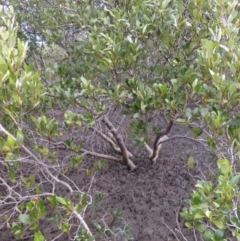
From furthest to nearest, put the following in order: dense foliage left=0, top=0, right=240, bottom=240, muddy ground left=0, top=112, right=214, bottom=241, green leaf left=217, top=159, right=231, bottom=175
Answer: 1. muddy ground left=0, top=112, right=214, bottom=241
2. dense foliage left=0, top=0, right=240, bottom=240
3. green leaf left=217, top=159, right=231, bottom=175

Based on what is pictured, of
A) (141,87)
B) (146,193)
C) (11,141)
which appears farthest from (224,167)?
(146,193)

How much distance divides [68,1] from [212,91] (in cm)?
193

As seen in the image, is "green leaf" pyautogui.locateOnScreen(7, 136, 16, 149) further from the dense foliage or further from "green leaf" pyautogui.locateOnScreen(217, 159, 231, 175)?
"green leaf" pyautogui.locateOnScreen(217, 159, 231, 175)

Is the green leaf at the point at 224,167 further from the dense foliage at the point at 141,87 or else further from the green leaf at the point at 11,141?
the green leaf at the point at 11,141

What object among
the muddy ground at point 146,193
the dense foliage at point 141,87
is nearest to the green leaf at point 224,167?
the dense foliage at point 141,87

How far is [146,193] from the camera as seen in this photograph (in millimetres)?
3488

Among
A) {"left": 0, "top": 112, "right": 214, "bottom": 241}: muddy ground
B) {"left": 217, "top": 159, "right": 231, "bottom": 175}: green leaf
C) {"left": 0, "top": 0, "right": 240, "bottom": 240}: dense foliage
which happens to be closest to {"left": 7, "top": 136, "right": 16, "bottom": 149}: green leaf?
{"left": 0, "top": 0, "right": 240, "bottom": 240}: dense foliage

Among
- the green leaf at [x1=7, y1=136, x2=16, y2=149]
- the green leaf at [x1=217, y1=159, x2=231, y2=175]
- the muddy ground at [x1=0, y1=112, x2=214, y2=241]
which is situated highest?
the green leaf at [x1=217, y1=159, x2=231, y2=175]

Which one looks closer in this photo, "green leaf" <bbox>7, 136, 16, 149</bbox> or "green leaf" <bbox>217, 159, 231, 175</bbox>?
"green leaf" <bbox>217, 159, 231, 175</bbox>

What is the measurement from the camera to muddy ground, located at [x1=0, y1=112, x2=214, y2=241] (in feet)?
9.91

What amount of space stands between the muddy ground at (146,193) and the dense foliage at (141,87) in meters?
0.51

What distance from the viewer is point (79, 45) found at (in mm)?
3053

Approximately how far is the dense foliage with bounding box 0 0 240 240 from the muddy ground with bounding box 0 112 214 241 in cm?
51

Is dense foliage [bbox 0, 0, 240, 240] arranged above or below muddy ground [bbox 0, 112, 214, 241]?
above
